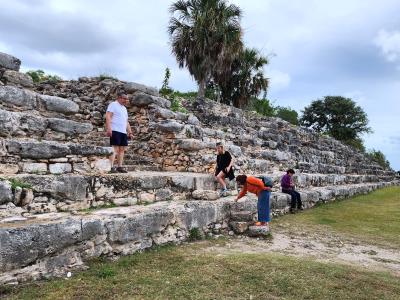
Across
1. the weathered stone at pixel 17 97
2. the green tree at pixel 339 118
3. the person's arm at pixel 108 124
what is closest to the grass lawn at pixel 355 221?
the person's arm at pixel 108 124

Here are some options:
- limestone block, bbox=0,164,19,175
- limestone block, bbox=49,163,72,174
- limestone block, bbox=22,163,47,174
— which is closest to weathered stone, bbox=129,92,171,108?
limestone block, bbox=49,163,72,174

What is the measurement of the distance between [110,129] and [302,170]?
916cm

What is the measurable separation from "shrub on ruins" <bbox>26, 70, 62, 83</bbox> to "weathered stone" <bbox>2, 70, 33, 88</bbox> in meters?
2.83

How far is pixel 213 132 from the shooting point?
1059 cm

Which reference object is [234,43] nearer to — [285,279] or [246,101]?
[246,101]

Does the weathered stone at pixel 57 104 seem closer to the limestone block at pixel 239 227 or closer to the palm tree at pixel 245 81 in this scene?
the limestone block at pixel 239 227

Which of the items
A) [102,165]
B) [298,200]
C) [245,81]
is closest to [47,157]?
[102,165]

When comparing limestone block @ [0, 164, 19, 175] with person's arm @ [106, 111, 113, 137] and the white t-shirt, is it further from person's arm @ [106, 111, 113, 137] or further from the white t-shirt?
the white t-shirt

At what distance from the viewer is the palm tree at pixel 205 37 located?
716 inches

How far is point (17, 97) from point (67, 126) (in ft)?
2.67

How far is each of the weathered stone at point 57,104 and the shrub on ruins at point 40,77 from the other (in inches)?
117

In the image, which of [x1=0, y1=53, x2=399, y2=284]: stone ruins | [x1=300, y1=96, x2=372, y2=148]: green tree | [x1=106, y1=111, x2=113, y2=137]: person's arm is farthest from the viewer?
[x1=300, y1=96, x2=372, y2=148]: green tree

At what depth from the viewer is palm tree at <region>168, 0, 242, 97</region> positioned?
18.2m

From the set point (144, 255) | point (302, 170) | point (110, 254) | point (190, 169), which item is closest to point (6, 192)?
point (110, 254)
